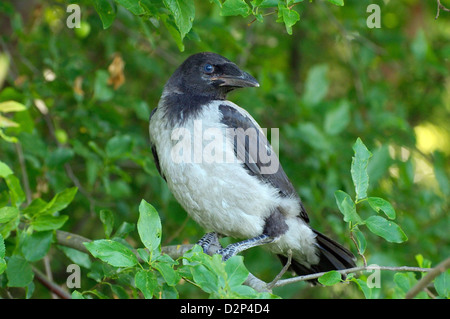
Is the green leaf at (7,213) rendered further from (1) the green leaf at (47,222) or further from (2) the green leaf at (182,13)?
(2) the green leaf at (182,13)

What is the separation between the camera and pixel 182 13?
3.00 meters

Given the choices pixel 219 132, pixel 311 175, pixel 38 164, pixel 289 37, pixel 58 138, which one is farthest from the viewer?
pixel 289 37

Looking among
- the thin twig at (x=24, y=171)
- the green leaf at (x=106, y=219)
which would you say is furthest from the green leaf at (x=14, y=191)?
the thin twig at (x=24, y=171)

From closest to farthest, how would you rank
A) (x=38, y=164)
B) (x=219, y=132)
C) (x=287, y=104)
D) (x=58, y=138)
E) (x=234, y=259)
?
(x=234, y=259) < (x=219, y=132) < (x=38, y=164) < (x=58, y=138) < (x=287, y=104)

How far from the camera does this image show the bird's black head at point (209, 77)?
4285mm

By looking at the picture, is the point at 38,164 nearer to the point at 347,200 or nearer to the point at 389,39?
the point at 347,200

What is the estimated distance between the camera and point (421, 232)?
18.2ft

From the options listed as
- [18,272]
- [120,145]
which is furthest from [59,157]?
[18,272]

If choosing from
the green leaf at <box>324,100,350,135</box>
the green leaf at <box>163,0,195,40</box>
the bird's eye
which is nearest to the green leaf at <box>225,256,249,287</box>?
the green leaf at <box>163,0,195,40</box>

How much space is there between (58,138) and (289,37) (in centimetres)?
335

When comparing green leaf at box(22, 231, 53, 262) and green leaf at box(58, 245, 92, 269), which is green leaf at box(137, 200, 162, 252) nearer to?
green leaf at box(22, 231, 53, 262)

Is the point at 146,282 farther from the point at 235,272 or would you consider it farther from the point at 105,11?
the point at 105,11

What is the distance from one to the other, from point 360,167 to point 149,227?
41.1 inches
